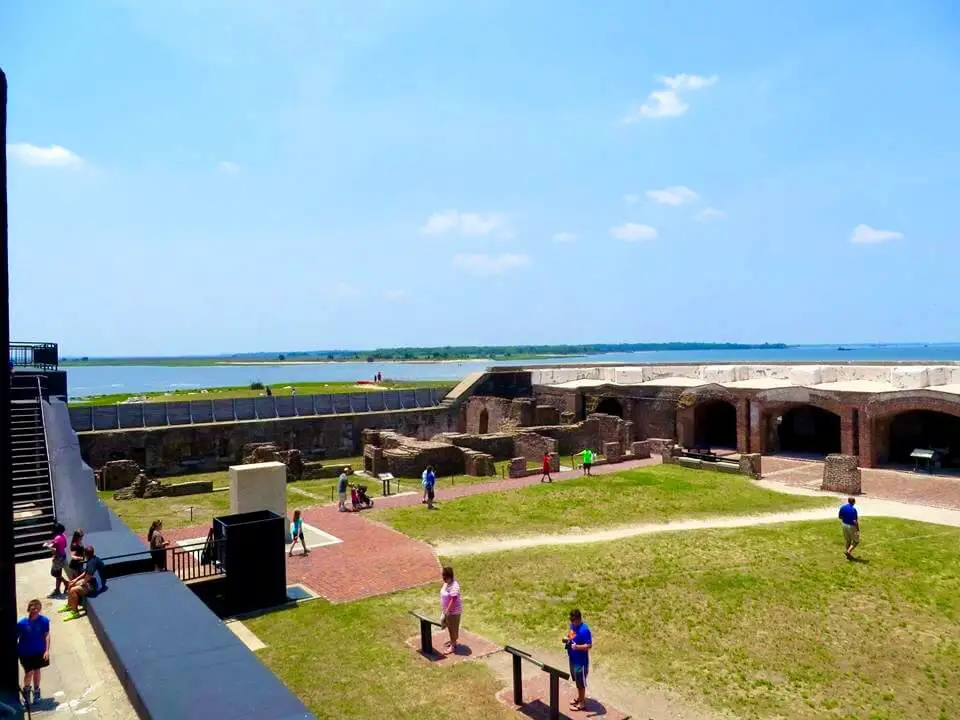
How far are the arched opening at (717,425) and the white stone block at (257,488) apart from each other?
2315 centimetres

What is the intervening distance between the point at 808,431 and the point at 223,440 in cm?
2625

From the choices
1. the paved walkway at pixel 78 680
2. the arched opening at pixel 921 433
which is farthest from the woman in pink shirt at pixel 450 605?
the arched opening at pixel 921 433

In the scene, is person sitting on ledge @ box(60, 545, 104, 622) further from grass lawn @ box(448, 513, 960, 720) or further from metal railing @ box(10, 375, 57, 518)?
metal railing @ box(10, 375, 57, 518)

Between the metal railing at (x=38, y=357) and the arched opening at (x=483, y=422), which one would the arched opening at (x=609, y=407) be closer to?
the arched opening at (x=483, y=422)

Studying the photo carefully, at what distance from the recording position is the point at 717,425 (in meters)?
35.6

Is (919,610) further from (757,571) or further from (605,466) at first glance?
(605,466)

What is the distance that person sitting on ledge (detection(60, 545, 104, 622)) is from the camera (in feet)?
29.6

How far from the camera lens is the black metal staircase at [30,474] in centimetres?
1239

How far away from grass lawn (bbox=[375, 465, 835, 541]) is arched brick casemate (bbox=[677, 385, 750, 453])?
661 centimetres

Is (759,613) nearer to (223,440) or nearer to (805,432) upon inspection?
(223,440)

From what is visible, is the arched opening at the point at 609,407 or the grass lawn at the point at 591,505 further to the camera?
the arched opening at the point at 609,407

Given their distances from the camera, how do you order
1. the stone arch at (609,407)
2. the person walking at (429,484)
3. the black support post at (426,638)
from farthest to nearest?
the stone arch at (609,407) < the person walking at (429,484) < the black support post at (426,638)

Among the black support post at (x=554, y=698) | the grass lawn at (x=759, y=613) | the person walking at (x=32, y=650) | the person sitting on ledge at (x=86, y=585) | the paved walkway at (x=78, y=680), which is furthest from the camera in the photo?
the grass lawn at (x=759, y=613)

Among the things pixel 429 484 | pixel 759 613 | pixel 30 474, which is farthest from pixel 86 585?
pixel 429 484
